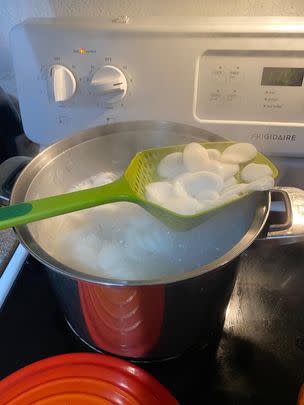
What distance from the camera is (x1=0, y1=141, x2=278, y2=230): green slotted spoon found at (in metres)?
0.38

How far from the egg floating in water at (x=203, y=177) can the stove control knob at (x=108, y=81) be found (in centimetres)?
12

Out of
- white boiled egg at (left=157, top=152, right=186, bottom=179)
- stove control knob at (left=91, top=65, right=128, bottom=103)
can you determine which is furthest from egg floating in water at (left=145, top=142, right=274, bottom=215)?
stove control knob at (left=91, top=65, right=128, bottom=103)

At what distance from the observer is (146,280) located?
1.15 feet

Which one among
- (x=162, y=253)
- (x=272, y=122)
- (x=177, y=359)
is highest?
(x=272, y=122)

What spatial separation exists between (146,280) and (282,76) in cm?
32

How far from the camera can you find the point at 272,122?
21.2 inches

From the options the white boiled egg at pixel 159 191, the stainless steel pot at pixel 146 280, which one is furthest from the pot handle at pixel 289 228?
the white boiled egg at pixel 159 191

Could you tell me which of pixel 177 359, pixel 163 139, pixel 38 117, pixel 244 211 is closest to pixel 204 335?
pixel 177 359

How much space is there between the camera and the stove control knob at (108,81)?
51 centimetres

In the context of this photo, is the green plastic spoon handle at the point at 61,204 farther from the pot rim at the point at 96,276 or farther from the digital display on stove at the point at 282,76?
the digital display on stove at the point at 282,76

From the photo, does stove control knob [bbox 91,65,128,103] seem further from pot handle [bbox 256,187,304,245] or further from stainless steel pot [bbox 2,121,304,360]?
pot handle [bbox 256,187,304,245]

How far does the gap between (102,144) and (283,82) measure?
0.25m

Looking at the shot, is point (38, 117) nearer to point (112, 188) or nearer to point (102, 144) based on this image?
point (102, 144)

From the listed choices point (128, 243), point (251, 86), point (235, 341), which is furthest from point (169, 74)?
point (235, 341)
